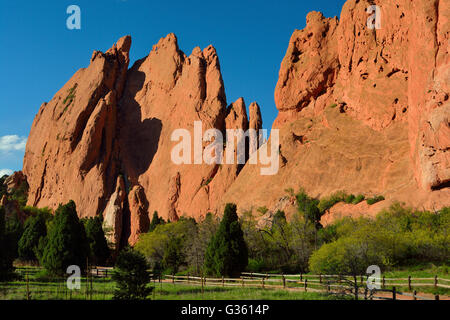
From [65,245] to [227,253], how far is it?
10.7m

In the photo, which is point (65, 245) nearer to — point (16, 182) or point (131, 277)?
point (131, 277)

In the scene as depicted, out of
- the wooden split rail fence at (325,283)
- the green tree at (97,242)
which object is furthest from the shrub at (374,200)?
the green tree at (97,242)

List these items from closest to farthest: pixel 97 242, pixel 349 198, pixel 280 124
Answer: pixel 349 198, pixel 97 242, pixel 280 124

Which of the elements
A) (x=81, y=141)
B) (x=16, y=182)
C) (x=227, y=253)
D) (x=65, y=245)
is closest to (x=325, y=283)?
(x=227, y=253)

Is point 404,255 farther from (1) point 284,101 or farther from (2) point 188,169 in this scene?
(2) point 188,169

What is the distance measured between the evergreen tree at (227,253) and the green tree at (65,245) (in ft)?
28.4

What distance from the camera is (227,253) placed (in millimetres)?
27875

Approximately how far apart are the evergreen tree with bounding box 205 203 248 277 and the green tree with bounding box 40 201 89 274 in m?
8.66

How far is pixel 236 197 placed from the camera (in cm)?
5478

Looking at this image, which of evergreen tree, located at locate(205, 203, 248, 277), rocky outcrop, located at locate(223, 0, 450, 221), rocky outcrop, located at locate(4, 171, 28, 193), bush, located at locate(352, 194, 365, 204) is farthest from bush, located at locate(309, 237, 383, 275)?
rocky outcrop, located at locate(4, 171, 28, 193)

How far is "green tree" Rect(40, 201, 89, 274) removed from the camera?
27578 mm

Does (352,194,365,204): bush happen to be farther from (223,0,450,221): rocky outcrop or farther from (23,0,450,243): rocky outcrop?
(23,0,450,243): rocky outcrop
